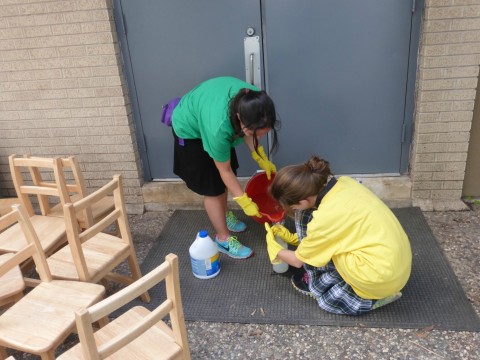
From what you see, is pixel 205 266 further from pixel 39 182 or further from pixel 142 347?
pixel 39 182

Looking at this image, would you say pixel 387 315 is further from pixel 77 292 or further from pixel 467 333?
pixel 77 292

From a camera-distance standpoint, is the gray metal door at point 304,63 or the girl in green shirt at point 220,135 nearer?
the girl in green shirt at point 220,135

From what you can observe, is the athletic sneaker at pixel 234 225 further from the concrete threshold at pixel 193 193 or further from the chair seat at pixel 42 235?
the chair seat at pixel 42 235

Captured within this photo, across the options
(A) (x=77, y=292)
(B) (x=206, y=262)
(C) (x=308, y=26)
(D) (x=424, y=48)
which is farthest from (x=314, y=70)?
(A) (x=77, y=292)

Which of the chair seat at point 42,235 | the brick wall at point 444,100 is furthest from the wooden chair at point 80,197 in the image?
the brick wall at point 444,100

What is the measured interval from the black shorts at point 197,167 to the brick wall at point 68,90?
2.83ft

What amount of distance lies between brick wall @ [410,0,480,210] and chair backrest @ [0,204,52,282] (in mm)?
2783

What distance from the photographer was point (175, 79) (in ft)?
11.4

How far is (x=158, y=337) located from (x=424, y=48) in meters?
2.66

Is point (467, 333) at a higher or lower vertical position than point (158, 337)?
lower

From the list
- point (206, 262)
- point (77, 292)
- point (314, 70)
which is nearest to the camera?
point (77, 292)

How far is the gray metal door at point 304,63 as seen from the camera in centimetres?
317

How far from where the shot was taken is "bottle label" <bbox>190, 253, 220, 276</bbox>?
9.24ft

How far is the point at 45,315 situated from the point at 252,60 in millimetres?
2297
